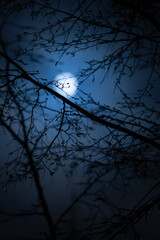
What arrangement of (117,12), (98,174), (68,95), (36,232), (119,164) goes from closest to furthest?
(117,12) < (68,95) < (119,164) < (98,174) < (36,232)

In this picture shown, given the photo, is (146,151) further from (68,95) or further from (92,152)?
(68,95)

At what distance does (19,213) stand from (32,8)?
10.6 feet

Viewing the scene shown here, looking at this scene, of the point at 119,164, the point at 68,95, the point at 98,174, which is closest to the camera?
the point at 68,95

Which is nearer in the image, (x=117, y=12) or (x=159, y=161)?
(x=117, y=12)

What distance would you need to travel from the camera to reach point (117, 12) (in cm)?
181

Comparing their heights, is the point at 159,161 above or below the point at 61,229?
above

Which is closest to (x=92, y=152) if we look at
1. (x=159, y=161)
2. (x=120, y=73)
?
(x=159, y=161)

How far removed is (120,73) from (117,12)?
711 mm

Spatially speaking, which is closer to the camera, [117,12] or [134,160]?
[117,12]

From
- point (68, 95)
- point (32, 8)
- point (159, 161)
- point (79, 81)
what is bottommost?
point (159, 161)

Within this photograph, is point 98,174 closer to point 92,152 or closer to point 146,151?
point 92,152

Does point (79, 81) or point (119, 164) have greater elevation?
point (79, 81)

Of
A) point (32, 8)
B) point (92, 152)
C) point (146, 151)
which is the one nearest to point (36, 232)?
point (92, 152)

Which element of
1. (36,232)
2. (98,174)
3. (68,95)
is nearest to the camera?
(68,95)
